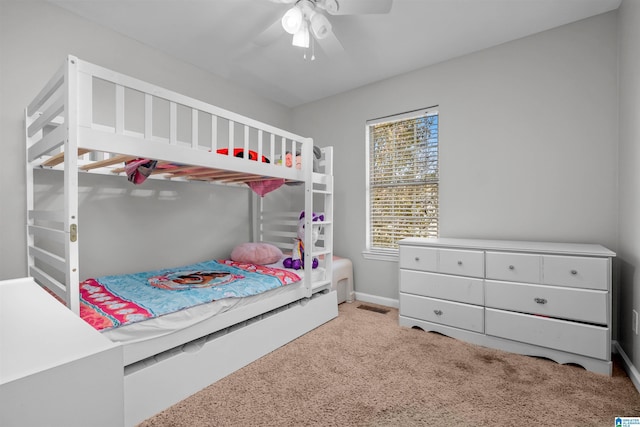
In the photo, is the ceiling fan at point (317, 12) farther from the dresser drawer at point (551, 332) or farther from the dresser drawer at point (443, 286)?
the dresser drawer at point (551, 332)

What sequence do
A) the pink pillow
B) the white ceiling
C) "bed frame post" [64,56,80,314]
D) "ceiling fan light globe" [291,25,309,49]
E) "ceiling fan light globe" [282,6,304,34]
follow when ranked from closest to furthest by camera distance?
"bed frame post" [64,56,80,314] → "ceiling fan light globe" [282,6,304,34] → "ceiling fan light globe" [291,25,309,49] → the white ceiling → the pink pillow

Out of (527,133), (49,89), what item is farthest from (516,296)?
(49,89)

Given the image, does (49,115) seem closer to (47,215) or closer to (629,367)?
(47,215)

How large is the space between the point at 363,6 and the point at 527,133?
172 cm

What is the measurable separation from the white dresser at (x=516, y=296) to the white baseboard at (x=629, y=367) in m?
0.12

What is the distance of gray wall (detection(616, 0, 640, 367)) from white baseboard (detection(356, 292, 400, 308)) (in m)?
1.70

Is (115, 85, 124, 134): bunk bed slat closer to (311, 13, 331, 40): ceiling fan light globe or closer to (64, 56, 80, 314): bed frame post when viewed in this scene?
(64, 56, 80, 314): bed frame post

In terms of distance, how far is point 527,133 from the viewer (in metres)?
2.49

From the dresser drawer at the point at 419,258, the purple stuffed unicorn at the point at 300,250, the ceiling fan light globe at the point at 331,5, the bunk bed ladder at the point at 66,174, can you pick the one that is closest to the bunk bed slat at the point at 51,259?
the bunk bed ladder at the point at 66,174

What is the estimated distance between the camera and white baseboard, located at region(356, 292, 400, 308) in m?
3.18

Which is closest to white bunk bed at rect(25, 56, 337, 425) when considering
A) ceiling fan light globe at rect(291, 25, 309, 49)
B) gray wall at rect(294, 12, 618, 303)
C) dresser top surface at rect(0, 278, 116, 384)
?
dresser top surface at rect(0, 278, 116, 384)

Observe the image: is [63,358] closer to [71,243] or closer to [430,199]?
[71,243]

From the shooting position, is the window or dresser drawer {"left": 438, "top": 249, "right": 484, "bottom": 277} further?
the window

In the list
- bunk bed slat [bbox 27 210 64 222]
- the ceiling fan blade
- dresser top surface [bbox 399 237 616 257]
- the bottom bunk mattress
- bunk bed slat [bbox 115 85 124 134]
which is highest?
the ceiling fan blade
